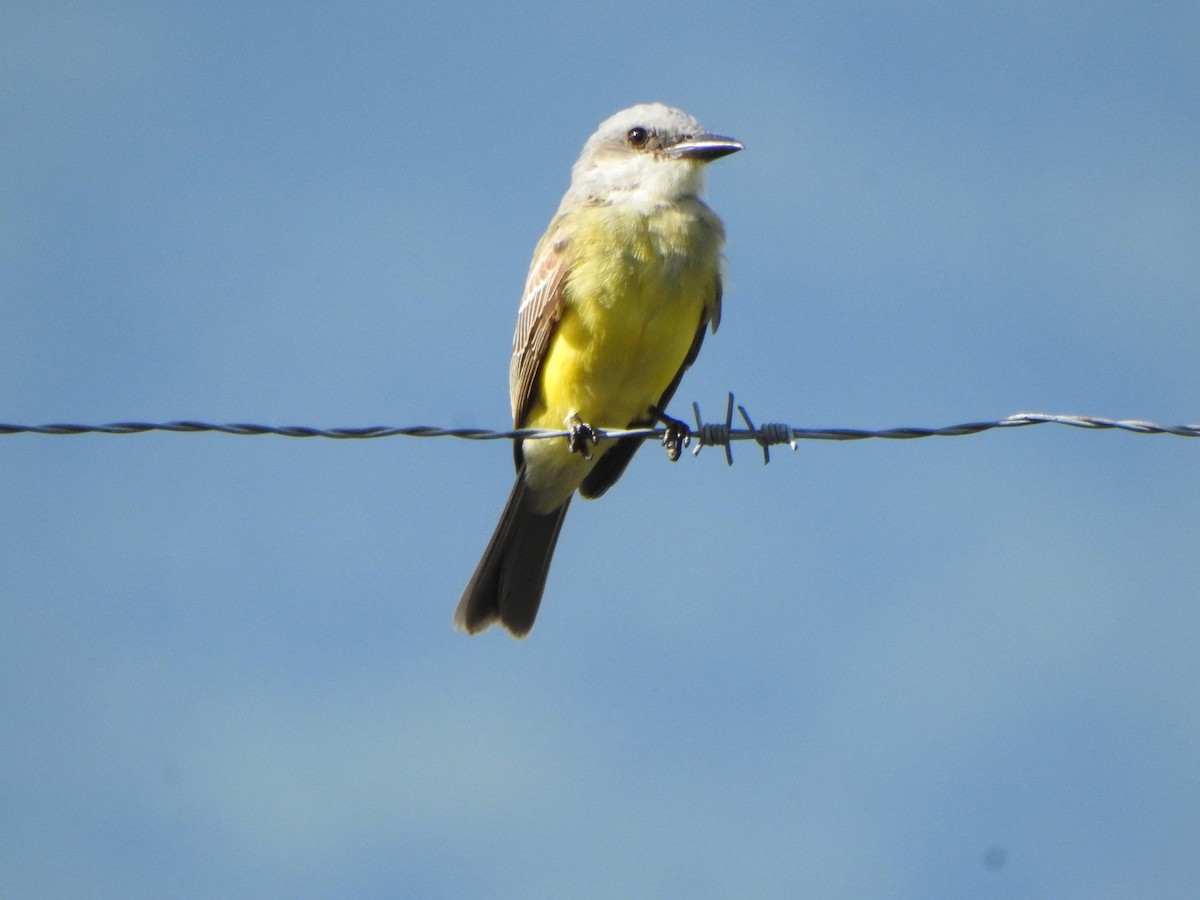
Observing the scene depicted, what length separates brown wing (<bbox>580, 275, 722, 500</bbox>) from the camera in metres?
7.21

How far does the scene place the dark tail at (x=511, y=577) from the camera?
7508 millimetres

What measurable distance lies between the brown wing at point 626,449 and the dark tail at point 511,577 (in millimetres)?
291

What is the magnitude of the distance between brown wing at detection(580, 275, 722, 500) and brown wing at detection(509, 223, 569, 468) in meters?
0.52

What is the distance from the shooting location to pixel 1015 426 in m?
4.40

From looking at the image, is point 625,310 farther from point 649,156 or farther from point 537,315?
point 649,156

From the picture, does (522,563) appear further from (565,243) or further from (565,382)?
(565,243)

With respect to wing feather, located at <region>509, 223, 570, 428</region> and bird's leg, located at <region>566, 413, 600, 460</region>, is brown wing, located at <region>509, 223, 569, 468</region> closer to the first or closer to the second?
wing feather, located at <region>509, 223, 570, 428</region>

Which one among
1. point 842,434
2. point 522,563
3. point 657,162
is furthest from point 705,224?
point 842,434

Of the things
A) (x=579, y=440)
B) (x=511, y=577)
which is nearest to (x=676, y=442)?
(x=579, y=440)

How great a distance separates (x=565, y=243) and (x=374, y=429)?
97.7 inches

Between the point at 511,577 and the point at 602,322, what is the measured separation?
164cm

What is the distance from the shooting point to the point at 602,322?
21.5 ft

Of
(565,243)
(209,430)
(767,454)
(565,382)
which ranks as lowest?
(209,430)

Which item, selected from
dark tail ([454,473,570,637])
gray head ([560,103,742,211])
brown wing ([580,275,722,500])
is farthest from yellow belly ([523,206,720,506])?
dark tail ([454,473,570,637])
